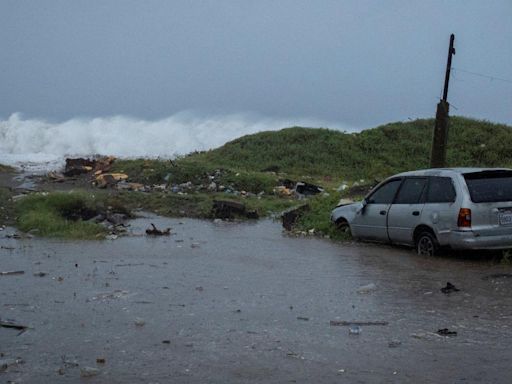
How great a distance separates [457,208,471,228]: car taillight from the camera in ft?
35.7

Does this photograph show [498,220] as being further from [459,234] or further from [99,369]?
[99,369]

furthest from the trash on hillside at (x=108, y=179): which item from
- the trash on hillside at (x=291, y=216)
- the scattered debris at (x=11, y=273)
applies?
the scattered debris at (x=11, y=273)

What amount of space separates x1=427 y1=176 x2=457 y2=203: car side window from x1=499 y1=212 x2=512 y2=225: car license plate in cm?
73

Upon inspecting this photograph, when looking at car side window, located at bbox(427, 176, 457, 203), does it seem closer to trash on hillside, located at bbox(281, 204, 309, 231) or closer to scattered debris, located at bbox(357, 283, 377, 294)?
scattered debris, located at bbox(357, 283, 377, 294)

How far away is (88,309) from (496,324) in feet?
13.7

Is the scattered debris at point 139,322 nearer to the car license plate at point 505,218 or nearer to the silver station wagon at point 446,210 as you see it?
the silver station wagon at point 446,210

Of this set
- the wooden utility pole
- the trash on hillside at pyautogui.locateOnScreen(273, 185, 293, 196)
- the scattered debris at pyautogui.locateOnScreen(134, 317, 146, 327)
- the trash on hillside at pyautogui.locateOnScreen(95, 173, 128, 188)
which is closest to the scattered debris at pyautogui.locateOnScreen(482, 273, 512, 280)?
the scattered debris at pyautogui.locateOnScreen(134, 317, 146, 327)

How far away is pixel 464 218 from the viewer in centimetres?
1091

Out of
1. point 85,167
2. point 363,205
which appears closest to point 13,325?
point 363,205

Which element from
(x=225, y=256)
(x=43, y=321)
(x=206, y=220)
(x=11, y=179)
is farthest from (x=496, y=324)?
(x=11, y=179)

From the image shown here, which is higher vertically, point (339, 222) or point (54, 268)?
point (339, 222)

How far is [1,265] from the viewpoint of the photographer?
10.7 m

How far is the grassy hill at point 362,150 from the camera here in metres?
31.0

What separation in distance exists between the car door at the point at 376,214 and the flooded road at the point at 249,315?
0.73m
